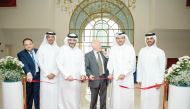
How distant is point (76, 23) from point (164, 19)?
352 cm

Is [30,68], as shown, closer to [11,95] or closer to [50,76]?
[50,76]

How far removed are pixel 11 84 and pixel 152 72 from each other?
266cm

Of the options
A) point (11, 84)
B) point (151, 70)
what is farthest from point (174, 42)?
point (11, 84)

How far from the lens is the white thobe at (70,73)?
18.7ft

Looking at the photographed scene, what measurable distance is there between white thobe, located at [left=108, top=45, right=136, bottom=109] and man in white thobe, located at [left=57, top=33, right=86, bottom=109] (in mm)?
618

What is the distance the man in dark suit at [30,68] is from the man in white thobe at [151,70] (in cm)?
212

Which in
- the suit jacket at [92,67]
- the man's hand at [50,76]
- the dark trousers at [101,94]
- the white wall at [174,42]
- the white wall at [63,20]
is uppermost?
the white wall at [63,20]

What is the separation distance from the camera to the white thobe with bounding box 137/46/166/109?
18.8ft

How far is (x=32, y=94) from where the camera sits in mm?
5895

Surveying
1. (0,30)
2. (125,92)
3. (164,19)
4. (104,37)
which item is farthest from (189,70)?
(0,30)

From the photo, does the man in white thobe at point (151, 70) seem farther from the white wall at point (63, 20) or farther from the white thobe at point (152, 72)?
the white wall at point (63, 20)

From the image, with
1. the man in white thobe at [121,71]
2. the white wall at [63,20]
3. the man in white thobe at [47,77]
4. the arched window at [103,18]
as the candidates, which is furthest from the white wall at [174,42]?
the man in white thobe at [47,77]

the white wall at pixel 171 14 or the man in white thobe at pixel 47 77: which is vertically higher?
the white wall at pixel 171 14

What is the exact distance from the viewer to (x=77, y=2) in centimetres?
1205
